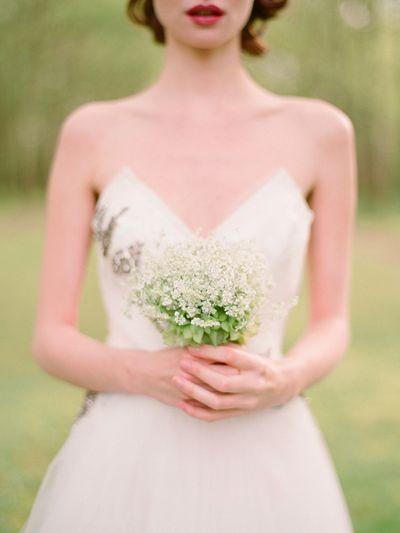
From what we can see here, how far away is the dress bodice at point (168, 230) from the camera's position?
115 inches

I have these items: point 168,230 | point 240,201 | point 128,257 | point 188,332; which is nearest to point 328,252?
point 240,201

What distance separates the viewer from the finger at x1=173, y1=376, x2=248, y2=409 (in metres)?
2.56

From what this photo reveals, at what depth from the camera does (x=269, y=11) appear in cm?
335

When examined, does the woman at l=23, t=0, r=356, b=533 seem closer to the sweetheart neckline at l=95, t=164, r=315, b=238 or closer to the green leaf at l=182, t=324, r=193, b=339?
the sweetheart neckline at l=95, t=164, r=315, b=238

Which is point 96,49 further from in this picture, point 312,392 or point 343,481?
point 343,481

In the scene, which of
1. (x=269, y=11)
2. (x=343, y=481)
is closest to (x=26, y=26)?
(x=343, y=481)

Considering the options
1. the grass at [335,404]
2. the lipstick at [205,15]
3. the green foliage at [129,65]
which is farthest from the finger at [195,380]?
the green foliage at [129,65]

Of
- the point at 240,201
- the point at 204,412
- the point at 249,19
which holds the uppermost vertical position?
the point at 249,19

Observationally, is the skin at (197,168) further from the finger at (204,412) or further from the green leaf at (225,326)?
the green leaf at (225,326)

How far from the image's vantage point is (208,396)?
2.56 m

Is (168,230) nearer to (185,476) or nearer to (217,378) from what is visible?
(217,378)

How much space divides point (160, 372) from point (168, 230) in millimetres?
508

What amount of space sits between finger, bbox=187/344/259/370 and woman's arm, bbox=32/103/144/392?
0.42 metres

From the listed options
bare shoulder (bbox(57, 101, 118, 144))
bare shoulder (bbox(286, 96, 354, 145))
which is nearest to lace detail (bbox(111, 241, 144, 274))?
bare shoulder (bbox(57, 101, 118, 144))
